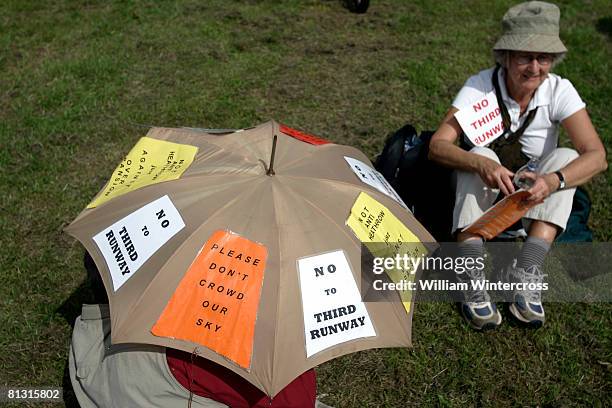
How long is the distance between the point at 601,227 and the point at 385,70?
233cm

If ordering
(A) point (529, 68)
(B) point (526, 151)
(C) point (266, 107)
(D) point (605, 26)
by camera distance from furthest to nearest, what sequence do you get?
(D) point (605, 26)
(C) point (266, 107)
(B) point (526, 151)
(A) point (529, 68)

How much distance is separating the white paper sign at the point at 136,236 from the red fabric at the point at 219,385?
0.30 meters

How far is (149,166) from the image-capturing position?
2.29 metres

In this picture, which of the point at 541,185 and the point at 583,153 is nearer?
the point at 541,185

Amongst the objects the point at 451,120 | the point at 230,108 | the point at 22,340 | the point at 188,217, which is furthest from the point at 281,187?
the point at 230,108

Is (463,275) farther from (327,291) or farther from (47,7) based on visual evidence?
(47,7)

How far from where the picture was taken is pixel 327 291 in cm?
192

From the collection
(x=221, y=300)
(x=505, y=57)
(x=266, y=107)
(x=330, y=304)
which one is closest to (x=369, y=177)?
(x=330, y=304)

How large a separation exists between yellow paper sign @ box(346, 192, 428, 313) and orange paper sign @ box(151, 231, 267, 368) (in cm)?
37

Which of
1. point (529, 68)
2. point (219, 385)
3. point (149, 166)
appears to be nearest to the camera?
point (219, 385)

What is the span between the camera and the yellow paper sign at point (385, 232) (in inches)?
81.1

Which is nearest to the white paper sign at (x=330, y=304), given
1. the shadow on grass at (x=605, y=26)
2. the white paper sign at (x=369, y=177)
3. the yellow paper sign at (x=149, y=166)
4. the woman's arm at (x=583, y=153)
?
the white paper sign at (x=369, y=177)

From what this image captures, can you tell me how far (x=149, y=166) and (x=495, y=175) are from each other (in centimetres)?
166

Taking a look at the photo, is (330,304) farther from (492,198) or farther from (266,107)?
(266,107)
